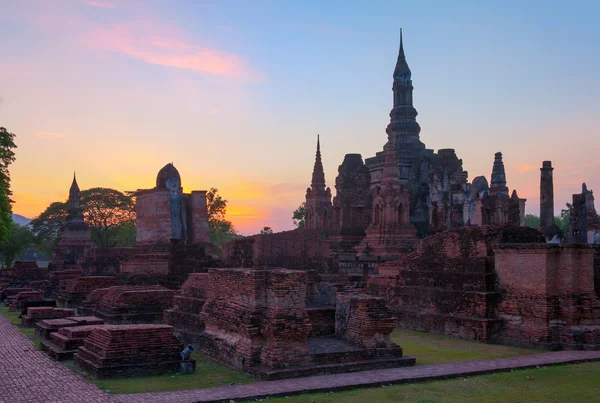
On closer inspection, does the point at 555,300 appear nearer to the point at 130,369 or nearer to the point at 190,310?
the point at 190,310

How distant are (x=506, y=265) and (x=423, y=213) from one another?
25528 mm

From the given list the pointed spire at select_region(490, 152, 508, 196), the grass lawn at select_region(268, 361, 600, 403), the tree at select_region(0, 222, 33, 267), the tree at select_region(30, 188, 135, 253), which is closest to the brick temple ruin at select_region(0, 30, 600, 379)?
the grass lawn at select_region(268, 361, 600, 403)

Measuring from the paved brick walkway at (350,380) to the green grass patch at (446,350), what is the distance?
488 millimetres

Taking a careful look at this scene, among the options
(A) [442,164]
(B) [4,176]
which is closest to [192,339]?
(B) [4,176]

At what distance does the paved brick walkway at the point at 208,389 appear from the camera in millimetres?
8523

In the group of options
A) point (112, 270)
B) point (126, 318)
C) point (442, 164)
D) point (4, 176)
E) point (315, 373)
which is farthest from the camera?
point (442, 164)

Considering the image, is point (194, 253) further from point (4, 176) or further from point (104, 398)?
point (104, 398)

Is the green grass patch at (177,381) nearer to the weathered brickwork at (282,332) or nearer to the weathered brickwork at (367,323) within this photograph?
the weathered brickwork at (282,332)

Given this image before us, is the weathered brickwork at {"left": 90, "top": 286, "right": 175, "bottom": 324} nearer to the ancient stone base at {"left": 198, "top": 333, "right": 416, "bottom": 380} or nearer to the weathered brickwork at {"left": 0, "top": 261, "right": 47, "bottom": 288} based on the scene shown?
the ancient stone base at {"left": 198, "top": 333, "right": 416, "bottom": 380}

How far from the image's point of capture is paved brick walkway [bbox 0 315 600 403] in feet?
28.0

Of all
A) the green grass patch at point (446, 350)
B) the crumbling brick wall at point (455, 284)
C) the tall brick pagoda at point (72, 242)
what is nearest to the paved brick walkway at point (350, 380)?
the green grass patch at point (446, 350)

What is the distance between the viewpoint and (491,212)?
1403 inches

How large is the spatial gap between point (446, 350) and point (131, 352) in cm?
628

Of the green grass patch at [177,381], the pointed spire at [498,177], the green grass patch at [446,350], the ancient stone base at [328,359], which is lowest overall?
the green grass patch at [177,381]
